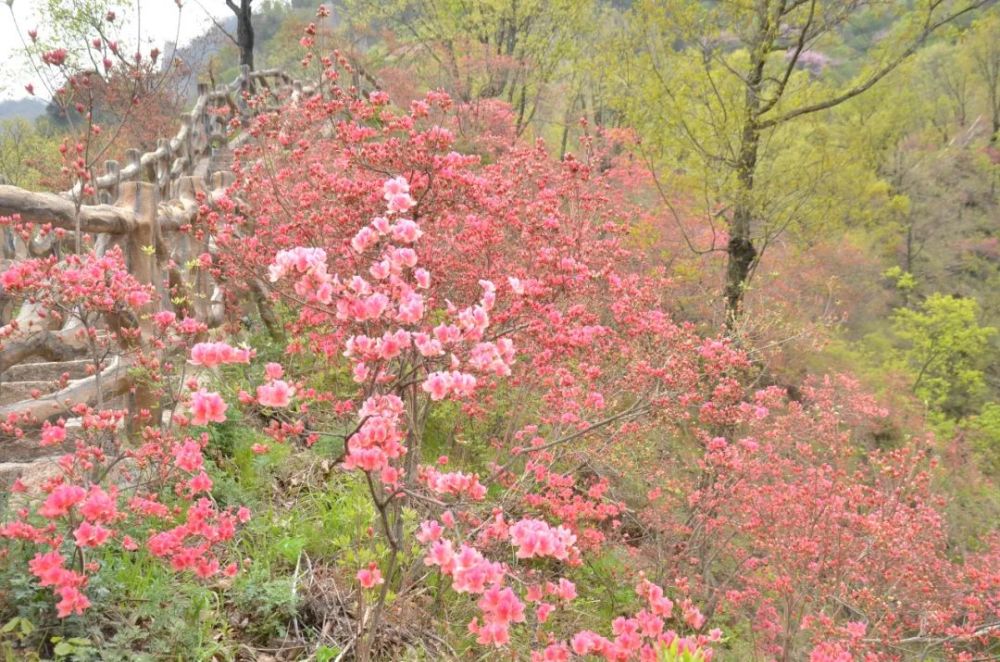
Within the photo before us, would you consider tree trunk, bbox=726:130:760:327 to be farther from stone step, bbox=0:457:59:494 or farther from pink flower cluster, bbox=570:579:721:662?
stone step, bbox=0:457:59:494

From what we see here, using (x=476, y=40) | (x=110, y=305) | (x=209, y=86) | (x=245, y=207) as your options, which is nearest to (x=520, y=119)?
(x=476, y=40)

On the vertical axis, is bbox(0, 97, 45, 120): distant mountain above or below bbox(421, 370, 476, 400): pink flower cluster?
above

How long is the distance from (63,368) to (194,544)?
78.2 inches

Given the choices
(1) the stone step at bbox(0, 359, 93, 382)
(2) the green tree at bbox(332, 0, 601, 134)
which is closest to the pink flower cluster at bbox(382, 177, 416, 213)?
(1) the stone step at bbox(0, 359, 93, 382)

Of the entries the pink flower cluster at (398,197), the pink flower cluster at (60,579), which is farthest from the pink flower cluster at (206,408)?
the pink flower cluster at (398,197)

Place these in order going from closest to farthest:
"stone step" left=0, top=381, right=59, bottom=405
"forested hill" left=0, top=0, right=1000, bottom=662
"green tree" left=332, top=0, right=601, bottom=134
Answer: "forested hill" left=0, top=0, right=1000, bottom=662 < "stone step" left=0, top=381, right=59, bottom=405 < "green tree" left=332, top=0, right=601, bottom=134

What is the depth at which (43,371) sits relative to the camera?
4250mm

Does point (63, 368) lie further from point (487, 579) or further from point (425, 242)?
point (487, 579)

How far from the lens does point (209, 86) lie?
11625mm

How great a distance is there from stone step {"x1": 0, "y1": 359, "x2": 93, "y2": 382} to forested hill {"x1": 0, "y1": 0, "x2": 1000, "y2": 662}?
21 mm

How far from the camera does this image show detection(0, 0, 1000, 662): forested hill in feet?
7.87

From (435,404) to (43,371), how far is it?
2805mm

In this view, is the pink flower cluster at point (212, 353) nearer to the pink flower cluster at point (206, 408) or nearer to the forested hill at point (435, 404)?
the forested hill at point (435, 404)

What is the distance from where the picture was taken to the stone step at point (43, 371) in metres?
4.09
